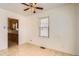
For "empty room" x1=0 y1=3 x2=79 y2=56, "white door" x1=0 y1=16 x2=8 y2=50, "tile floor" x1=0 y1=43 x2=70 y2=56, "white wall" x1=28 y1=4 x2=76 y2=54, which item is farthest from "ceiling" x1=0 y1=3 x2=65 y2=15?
"tile floor" x1=0 y1=43 x2=70 y2=56

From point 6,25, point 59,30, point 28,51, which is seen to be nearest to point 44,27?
point 59,30

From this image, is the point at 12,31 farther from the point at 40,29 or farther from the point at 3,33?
the point at 40,29

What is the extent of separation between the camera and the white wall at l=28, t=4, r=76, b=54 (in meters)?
1.51

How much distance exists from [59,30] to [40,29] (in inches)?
14.9

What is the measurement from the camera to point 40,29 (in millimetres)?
1612

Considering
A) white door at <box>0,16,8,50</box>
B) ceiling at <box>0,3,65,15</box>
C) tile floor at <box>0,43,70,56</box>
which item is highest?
ceiling at <box>0,3,65,15</box>

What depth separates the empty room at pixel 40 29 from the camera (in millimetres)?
1490

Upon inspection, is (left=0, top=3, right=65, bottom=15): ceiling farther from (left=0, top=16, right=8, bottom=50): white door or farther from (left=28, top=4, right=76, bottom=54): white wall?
(left=0, top=16, right=8, bottom=50): white door

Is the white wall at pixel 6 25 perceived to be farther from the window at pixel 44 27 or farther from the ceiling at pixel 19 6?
the window at pixel 44 27

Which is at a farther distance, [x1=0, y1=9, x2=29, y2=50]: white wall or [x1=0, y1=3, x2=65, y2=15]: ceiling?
[x1=0, y1=9, x2=29, y2=50]: white wall

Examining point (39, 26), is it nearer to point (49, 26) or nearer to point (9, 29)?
point (49, 26)

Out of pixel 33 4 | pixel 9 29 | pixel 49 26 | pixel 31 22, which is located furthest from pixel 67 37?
pixel 9 29

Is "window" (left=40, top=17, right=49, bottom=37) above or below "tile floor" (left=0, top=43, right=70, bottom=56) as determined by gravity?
above

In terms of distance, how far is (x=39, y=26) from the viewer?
1.61 m
